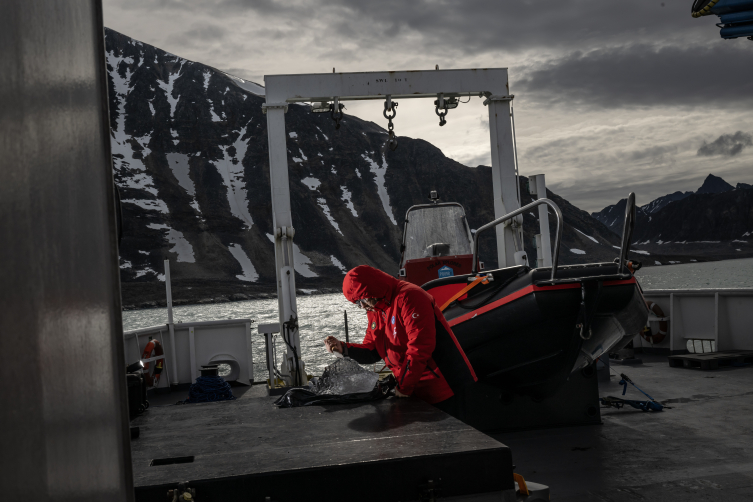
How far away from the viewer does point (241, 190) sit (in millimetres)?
118375

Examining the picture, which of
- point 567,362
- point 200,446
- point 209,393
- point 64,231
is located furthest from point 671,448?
point 64,231

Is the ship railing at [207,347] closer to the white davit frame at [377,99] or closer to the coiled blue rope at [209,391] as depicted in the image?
the white davit frame at [377,99]

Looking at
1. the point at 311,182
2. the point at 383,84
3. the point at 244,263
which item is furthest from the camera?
the point at 311,182

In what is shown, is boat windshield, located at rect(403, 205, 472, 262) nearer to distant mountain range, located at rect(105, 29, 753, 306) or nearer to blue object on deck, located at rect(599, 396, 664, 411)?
blue object on deck, located at rect(599, 396, 664, 411)

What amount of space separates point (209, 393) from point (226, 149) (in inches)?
4995

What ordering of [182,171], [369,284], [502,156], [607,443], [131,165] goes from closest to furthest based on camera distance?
[369,284]
[607,443]
[502,156]
[131,165]
[182,171]

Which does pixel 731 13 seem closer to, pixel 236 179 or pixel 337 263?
pixel 337 263

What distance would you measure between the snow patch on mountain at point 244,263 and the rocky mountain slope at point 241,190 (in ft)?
1.01

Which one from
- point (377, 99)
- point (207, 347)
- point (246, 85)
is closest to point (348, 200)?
point (246, 85)

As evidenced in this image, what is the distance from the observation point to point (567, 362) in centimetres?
436

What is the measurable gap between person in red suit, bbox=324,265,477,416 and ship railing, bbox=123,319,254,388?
4.94 metres

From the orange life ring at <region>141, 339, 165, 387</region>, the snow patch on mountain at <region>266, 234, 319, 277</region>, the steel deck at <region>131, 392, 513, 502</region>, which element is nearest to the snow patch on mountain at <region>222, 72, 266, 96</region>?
the snow patch on mountain at <region>266, 234, 319, 277</region>

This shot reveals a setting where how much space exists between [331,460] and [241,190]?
393ft

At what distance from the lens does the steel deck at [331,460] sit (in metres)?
2.02
